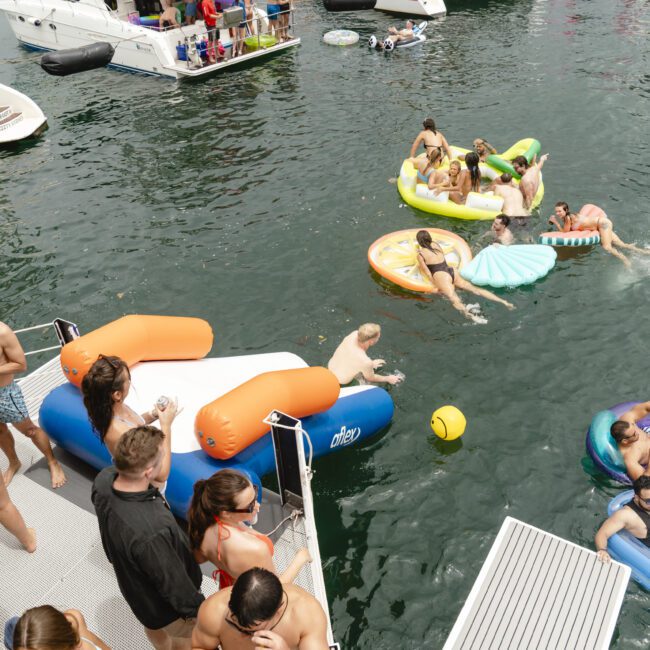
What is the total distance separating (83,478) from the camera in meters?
5.89

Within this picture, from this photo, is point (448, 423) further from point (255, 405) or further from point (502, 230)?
point (502, 230)

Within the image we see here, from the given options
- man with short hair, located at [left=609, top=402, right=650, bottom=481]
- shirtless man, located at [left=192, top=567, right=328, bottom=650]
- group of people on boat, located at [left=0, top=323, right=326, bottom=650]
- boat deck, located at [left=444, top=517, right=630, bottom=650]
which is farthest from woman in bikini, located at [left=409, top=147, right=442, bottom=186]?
shirtless man, located at [left=192, top=567, right=328, bottom=650]

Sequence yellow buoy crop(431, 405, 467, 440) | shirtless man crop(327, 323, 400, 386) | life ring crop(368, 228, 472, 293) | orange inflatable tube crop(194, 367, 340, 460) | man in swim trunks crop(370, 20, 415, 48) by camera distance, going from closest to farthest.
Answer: orange inflatable tube crop(194, 367, 340, 460)
yellow buoy crop(431, 405, 467, 440)
shirtless man crop(327, 323, 400, 386)
life ring crop(368, 228, 472, 293)
man in swim trunks crop(370, 20, 415, 48)

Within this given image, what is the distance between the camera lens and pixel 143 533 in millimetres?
3428

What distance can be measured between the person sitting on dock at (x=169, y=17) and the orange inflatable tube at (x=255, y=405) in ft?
56.8

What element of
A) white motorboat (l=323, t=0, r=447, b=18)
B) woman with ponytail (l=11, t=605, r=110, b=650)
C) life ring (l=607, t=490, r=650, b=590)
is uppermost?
woman with ponytail (l=11, t=605, r=110, b=650)

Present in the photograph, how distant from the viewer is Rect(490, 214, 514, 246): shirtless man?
10148mm

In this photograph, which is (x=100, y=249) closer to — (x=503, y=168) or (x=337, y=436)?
(x=337, y=436)

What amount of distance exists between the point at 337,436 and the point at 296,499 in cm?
112

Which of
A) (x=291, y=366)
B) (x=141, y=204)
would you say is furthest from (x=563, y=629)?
(x=141, y=204)

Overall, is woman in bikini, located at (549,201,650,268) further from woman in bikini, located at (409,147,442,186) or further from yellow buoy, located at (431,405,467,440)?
yellow buoy, located at (431,405,467,440)

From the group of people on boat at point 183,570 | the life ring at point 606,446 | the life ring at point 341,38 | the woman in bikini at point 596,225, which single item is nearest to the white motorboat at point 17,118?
the life ring at point 341,38

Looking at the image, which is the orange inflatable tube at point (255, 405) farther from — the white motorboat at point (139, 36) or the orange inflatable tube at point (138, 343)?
the white motorboat at point (139, 36)

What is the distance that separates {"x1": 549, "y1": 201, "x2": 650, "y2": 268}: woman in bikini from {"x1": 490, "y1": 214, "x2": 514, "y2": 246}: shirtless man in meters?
0.74
